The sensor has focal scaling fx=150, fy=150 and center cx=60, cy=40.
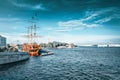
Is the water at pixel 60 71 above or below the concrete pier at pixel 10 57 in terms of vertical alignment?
below

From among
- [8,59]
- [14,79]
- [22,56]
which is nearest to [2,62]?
[8,59]

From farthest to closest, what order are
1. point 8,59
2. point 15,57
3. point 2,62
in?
point 15,57 → point 8,59 → point 2,62

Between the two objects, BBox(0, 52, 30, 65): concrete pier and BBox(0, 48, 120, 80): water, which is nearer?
BBox(0, 48, 120, 80): water

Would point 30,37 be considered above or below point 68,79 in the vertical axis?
above

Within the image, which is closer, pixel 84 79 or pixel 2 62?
pixel 84 79

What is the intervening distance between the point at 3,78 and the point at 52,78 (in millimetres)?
12655

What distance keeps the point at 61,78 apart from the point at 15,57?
4281 centimetres

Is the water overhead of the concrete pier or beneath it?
beneath

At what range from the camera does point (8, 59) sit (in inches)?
2692

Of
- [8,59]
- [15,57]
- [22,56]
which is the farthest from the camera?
[22,56]

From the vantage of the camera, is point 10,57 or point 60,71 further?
point 10,57

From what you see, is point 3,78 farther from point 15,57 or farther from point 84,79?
point 15,57

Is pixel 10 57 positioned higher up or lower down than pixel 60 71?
higher up

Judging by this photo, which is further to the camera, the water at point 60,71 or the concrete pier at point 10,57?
the concrete pier at point 10,57
